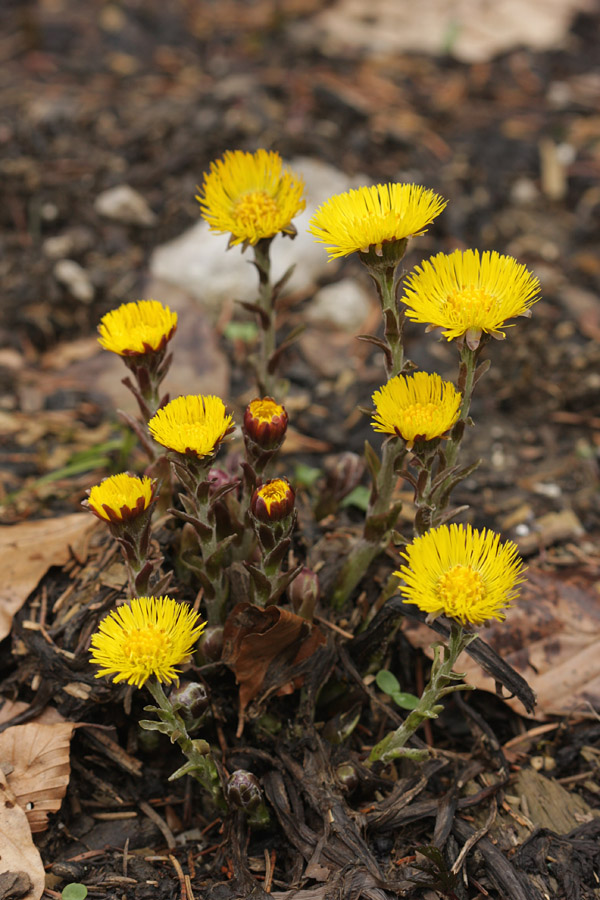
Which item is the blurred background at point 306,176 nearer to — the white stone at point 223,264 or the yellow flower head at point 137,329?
the white stone at point 223,264

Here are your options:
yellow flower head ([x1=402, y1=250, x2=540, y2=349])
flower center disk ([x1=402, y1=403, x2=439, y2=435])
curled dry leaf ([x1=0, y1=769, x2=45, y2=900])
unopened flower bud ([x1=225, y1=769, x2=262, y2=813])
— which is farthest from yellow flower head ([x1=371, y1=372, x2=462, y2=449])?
curled dry leaf ([x1=0, y1=769, x2=45, y2=900])

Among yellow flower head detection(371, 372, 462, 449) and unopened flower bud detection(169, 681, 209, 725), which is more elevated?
yellow flower head detection(371, 372, 462, 449)

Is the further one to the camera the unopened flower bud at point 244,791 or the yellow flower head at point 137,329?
the yellow flower head at point 137,329

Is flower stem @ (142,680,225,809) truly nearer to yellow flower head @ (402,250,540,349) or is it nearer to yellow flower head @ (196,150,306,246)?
yellow flower head @ (402,250,540,349)

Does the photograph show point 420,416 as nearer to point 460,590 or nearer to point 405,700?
point 460,590

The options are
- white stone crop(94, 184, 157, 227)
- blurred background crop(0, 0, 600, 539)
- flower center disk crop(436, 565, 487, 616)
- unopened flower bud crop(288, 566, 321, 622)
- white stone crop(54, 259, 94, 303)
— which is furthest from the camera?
white stone crop(94, 184, 157, 227)

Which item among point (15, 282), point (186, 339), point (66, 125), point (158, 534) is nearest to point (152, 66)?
point (66, 125)

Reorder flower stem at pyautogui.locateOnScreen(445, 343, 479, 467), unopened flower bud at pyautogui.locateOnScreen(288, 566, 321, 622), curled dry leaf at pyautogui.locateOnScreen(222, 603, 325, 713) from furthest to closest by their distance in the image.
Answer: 1. unopened flower bud at pyautogui.locateOnScreen(288, 566, 321, 622)
2. curled dry leaf at pyautogui.locateOnScreen(222, 603, 325, 713)
3. flower stem at pyautogui.locateOnScreen(445, 343, 479, 467)

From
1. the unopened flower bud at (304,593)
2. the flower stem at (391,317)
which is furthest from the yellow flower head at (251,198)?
the unopened flower bud at (304,593)
